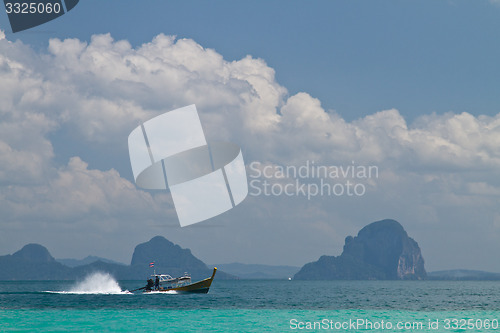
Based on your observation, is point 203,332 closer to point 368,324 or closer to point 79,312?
point 368,324

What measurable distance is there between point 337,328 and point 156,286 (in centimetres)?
7355

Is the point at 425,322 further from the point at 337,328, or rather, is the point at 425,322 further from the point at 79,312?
the point at 79,312

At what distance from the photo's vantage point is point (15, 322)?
63.9 metres

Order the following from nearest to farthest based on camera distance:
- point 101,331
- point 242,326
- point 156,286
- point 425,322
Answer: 1. point 101,331
2. point 242,326
3. point 425,322
4. point 156,286

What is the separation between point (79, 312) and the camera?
77812mm

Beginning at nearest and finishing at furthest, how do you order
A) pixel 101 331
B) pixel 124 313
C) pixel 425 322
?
1. pixel 101 331
2. pixel 425 322
3. pixel 124 313

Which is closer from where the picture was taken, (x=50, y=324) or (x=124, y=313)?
(x=50, y=324)

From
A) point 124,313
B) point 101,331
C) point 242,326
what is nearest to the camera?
point 101,331

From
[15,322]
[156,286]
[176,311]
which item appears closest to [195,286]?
[156,286]

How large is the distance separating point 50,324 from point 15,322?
4594 millimetres

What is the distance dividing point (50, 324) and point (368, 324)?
34151 mm

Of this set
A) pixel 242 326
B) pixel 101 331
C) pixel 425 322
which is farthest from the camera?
pixel 425 322

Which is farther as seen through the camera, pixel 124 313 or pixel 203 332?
pixel 124 313

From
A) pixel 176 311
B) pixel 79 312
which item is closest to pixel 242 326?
pixel 176 311
